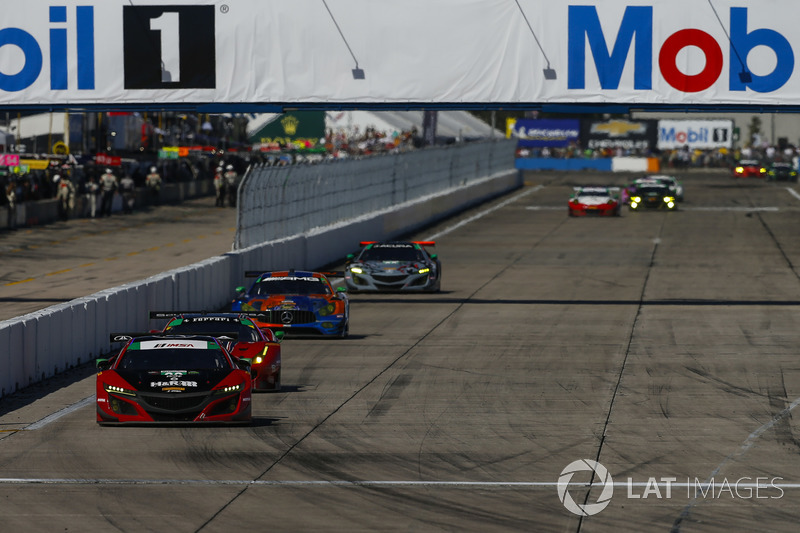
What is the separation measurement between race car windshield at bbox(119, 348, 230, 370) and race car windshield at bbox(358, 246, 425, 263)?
1840 cm

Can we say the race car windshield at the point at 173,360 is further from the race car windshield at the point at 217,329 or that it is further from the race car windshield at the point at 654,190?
the race car windshield at the point at 654,190

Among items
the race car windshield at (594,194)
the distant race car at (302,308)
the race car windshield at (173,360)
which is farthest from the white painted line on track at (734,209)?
the race car windshield at (173,360)

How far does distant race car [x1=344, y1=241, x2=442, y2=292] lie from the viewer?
3572cm

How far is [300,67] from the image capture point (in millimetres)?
26281

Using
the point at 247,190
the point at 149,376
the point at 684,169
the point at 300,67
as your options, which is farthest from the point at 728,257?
the point at 684,169

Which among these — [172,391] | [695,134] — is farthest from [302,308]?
[695,134]

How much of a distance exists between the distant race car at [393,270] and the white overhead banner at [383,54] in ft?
31.9

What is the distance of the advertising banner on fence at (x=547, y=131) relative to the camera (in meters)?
134

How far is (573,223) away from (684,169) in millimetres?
61263

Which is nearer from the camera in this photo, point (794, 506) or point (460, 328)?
point (794, 506)

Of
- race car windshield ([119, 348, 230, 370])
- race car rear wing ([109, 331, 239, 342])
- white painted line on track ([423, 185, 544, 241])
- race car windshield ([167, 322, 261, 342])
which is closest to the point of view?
race car windshield ([119, 348, 230, 370])

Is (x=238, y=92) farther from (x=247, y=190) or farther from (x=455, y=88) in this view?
(x=247, y=190)

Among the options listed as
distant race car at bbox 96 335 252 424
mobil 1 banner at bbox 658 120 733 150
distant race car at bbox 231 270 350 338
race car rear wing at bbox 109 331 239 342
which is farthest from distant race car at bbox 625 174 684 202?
mobil 1 banner at bbox 658 120 733 150

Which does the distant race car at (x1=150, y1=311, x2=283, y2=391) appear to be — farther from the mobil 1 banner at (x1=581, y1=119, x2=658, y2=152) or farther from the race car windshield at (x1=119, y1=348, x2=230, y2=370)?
the mobil 1 banner at (x1=581, y1=119, x2=658, y2=152)
